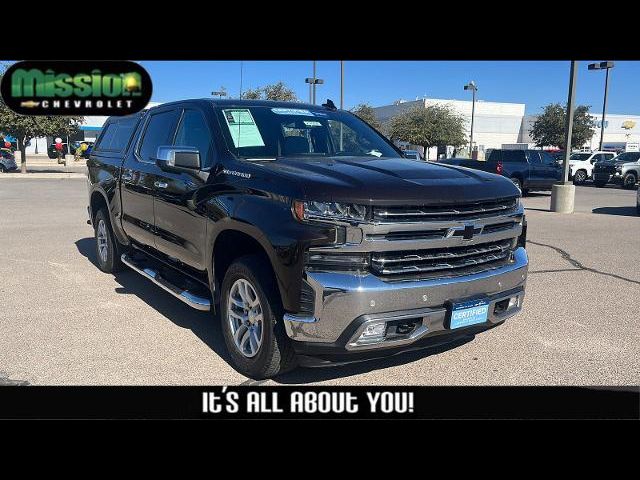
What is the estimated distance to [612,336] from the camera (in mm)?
4688

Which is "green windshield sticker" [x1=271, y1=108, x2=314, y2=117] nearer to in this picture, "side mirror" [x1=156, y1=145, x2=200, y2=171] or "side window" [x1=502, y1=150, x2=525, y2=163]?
"side mirror" [x1=156, y1=145, x2=200, y2=171]

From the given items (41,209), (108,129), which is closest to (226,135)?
(108,129)

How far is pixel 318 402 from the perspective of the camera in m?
3.60

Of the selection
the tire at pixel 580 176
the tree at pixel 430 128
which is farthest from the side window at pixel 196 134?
the tree at pixel 430 128

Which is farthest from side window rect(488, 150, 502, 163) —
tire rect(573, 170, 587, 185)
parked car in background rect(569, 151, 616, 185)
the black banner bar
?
the black banner bar

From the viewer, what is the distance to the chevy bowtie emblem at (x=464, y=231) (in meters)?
3.42

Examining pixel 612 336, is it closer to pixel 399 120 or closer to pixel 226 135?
pixel 226 135

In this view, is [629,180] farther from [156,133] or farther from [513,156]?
[156,133]

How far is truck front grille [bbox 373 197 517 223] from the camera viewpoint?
3232 millimetres

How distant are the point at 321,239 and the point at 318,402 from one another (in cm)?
114

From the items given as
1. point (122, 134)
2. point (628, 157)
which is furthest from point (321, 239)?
point (628, 157)

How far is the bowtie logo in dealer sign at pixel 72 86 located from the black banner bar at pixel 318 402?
1.95 meters

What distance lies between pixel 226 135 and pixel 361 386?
2.12 meters
